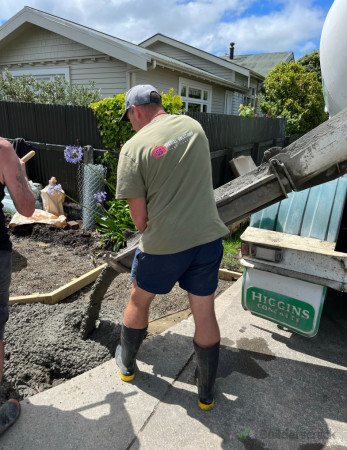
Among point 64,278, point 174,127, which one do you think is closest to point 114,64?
point 64,278

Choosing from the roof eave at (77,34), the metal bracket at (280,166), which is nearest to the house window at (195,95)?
the roof eave at (77,34)

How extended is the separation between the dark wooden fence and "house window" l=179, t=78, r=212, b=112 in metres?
5.58

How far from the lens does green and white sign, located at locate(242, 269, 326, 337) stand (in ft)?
7.80

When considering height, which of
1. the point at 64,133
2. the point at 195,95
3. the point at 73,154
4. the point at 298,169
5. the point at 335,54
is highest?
the point at 195,95

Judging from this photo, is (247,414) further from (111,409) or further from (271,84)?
(271,84)

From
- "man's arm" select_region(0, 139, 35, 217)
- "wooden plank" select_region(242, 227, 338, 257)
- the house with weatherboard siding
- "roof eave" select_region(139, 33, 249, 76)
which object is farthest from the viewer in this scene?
"roof eave" select_region(139, 33, 249, 76)

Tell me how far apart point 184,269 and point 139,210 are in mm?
464

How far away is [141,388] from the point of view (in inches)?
92.9

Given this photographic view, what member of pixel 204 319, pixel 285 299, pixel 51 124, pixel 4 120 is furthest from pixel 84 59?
pixel 204 319

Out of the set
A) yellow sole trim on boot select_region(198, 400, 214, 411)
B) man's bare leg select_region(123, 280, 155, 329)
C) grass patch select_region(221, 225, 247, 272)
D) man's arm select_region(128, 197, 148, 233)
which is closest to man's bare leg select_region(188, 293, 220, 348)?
man's bare leg select_region(123, 280, 155, 329)

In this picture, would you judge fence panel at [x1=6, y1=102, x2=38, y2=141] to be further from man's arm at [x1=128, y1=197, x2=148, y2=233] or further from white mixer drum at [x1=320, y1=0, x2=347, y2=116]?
man's arm at [x1=128, y1=197, x2=148, y2=233]

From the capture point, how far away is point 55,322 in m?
3.02

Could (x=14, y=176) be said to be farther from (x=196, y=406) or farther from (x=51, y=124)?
(x=51, y=124)

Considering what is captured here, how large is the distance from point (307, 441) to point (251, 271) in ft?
3.81
